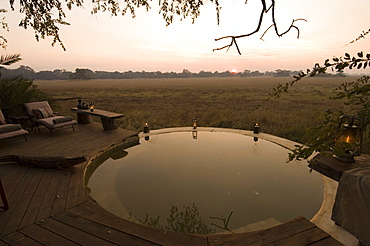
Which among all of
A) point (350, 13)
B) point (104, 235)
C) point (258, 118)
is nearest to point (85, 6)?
point (104, 235)

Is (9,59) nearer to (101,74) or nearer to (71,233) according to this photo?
(71,233)

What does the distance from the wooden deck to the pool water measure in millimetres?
617

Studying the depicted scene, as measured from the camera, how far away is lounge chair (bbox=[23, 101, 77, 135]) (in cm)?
647

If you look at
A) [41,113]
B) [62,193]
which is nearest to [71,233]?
[62,193]

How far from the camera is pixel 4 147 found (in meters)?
5.43

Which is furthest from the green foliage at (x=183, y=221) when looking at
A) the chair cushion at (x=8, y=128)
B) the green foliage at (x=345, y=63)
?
the chair cushion at (x=8, y=128)

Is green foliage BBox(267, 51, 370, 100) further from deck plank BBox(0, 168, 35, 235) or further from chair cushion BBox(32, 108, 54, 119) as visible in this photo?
chair cushion BBox(32, 108, 54, 119)

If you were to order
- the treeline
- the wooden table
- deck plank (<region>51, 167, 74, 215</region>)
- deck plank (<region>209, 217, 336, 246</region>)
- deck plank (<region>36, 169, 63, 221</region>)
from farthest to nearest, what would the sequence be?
the treeline
the wooden table
deck plank (<region>51, 167, 74, 215</region>)
deck plank (<region>36, 169, 63, 221</region>)
deck plank (<region>209, 217, 336, 246</region>)

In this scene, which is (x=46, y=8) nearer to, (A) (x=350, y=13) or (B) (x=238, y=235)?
(A) (x=350, y=13)

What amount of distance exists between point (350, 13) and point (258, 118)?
9.36 m

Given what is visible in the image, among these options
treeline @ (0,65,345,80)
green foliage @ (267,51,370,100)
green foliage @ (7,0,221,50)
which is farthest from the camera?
treeline @ (0,65,345,80)

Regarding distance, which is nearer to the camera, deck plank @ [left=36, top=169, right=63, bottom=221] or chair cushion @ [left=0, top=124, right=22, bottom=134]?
deck plank @ [left=36, top=169, right=63, bottom=221]

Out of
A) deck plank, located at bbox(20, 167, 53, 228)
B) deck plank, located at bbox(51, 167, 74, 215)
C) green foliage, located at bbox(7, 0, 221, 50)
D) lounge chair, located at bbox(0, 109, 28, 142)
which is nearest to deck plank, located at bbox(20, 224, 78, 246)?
deck plank, located at bbox(20, 167, 53, 228)

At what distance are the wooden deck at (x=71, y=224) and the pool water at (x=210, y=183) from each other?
617mm
